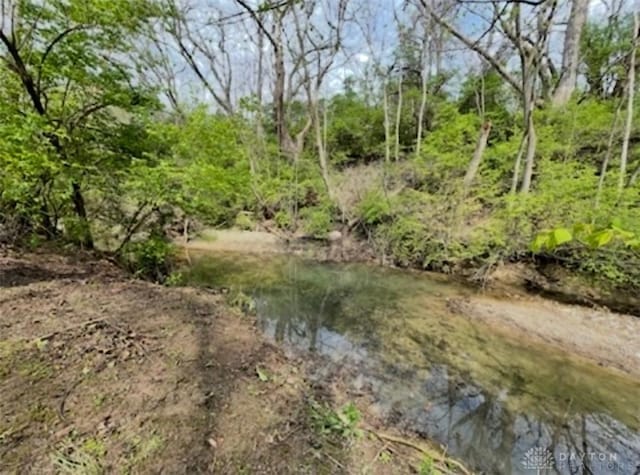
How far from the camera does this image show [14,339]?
3.14m

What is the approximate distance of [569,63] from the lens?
39.9 ft

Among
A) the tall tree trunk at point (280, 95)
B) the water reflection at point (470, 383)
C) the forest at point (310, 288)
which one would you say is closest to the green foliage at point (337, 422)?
the forest at point (310, 288)

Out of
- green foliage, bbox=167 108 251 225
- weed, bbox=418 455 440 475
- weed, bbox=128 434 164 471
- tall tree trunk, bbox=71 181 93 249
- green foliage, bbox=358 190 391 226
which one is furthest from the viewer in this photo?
green foliage, bbox=358 190 391 226

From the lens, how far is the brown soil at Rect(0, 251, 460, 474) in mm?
2277

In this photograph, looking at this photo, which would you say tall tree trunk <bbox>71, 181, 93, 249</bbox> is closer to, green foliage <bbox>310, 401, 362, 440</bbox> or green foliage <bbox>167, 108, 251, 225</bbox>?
green foliage <bbox>167, 108, 251, 225</bbox>

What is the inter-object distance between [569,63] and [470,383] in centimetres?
1280

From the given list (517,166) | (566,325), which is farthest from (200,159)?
(517,166)

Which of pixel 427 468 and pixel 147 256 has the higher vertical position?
pixel 147 256

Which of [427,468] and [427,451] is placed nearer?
[427,468]

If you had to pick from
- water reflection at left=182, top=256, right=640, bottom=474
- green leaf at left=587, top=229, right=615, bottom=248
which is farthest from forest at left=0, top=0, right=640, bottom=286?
water reflection at left=182, top=256, right=640, bottom=474

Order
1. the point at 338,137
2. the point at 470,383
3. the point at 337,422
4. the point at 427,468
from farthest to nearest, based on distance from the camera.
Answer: the point at 338,137 → the point at 470,383 → the point at 337,422 → the point at 427,468

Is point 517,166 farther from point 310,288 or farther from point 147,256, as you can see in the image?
point 147,256

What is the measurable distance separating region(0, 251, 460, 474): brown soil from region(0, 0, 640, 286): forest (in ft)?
7.33

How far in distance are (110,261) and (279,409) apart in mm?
5768
